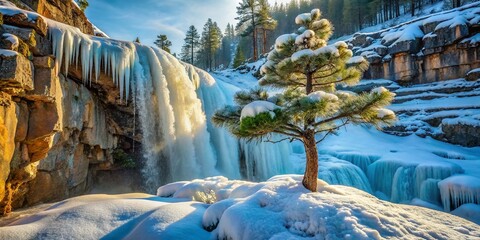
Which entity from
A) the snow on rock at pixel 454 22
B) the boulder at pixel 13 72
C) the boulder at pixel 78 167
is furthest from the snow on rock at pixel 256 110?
the snow on rock at pixel 454 22

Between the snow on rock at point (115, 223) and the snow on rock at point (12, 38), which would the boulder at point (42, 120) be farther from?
the snow on rock at point (115, 223)

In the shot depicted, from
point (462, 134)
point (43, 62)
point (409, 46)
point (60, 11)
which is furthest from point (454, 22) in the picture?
point (60, 11)

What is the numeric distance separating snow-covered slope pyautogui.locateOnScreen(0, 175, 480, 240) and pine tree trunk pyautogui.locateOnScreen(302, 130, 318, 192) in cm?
36

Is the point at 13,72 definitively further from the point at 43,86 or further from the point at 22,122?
the point at 22,122

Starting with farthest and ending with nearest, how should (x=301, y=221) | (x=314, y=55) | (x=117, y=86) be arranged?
(x=117, y=86) < (x=314, y=55) < (x=301, y=221)

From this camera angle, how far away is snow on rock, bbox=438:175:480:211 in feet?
30.2

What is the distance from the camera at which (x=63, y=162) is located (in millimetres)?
8977

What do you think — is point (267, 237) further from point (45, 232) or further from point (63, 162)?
point (63, 162)

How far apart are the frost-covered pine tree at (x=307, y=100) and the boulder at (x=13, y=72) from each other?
4242 millimetres

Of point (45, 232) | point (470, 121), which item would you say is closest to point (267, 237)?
point (45, 232)

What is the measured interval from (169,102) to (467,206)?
12.5 m

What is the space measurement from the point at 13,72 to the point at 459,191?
14.6 m

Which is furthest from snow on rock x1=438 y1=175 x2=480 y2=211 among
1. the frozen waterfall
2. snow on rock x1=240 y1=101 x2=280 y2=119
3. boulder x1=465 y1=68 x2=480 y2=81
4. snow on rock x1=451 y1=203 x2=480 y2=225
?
boulder x1=465 y1=68 x2=480 y2=81

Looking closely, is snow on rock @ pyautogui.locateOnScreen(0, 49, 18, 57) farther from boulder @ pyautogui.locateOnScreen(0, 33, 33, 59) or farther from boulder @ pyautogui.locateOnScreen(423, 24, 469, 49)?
boulder @ pyautogui.locateOnScreen(423, 24, 469, 49)
